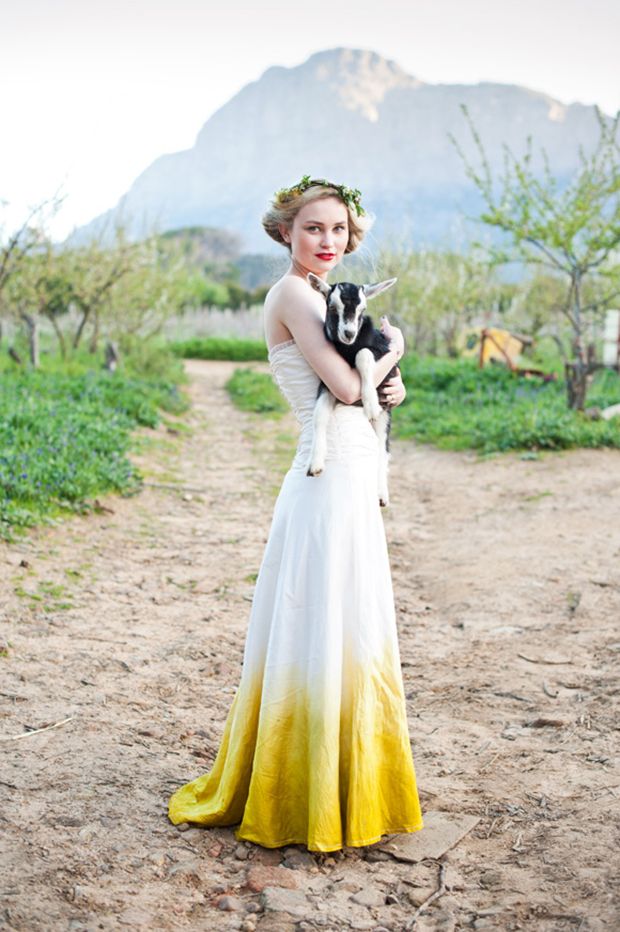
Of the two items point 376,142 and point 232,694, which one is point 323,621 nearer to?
point 232,694

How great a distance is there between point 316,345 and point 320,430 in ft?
0.91

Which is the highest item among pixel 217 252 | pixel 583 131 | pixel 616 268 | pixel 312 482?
pixel 583 131

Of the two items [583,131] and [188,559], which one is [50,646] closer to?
[188,559]

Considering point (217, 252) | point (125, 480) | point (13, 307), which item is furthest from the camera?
point (217, 252)

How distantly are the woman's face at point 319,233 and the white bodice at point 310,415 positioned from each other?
0.29 meters

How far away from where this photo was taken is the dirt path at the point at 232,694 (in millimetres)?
2688

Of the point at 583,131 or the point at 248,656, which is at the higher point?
the point at 583,131

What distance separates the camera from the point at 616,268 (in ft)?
40.8

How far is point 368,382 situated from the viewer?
2.85 metres

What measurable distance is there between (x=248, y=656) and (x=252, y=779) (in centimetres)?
41

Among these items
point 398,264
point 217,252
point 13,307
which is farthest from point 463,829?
point 217,252

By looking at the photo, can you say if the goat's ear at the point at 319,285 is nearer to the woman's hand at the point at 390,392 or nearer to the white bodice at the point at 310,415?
the white bodice at the point at 310,415

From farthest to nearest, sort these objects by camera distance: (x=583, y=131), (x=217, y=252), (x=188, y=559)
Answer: (x=583, y=131) < (x=217, y=252) < (x=188, y=559)

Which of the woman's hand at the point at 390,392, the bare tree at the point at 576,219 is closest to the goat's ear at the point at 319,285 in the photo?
the woman's hand at the point at 390,392
